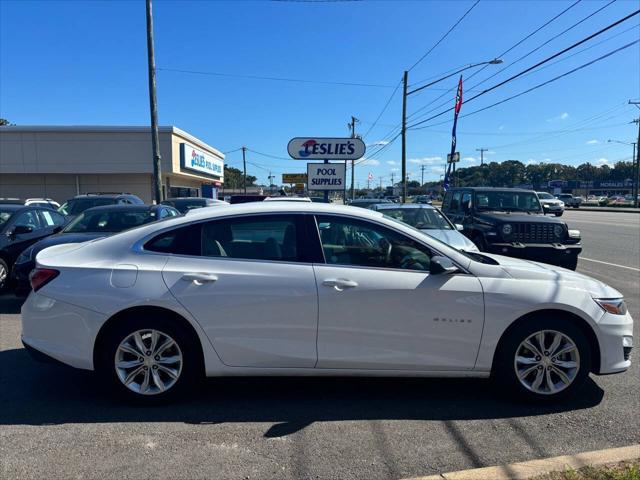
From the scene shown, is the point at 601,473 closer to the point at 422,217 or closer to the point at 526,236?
the point at 422,217

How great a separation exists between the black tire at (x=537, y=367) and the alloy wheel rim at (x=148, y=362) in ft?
8.23

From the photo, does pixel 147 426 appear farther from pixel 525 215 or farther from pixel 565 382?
pixel 525 215

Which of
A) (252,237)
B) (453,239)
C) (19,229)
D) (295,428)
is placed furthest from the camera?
(453,239)

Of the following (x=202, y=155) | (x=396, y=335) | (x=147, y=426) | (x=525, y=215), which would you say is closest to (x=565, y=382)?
(x=396, y=335)

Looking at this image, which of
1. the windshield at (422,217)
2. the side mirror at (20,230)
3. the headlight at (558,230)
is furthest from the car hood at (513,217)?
the side mirror at (20,230)

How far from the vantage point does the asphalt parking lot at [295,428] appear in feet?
9.48

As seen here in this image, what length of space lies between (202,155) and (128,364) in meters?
36.0

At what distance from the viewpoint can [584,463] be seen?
9.32 ft

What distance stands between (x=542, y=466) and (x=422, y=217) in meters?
6.97

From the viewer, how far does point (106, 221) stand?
776 centimetres

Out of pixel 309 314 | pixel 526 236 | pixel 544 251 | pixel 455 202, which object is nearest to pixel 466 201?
pixel 455 202

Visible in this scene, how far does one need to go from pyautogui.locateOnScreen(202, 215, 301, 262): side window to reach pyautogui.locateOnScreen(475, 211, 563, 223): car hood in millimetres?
7094

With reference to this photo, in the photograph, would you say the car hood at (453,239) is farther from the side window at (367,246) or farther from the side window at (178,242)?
the side window at (178,242)

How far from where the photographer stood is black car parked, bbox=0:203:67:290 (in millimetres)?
7633
